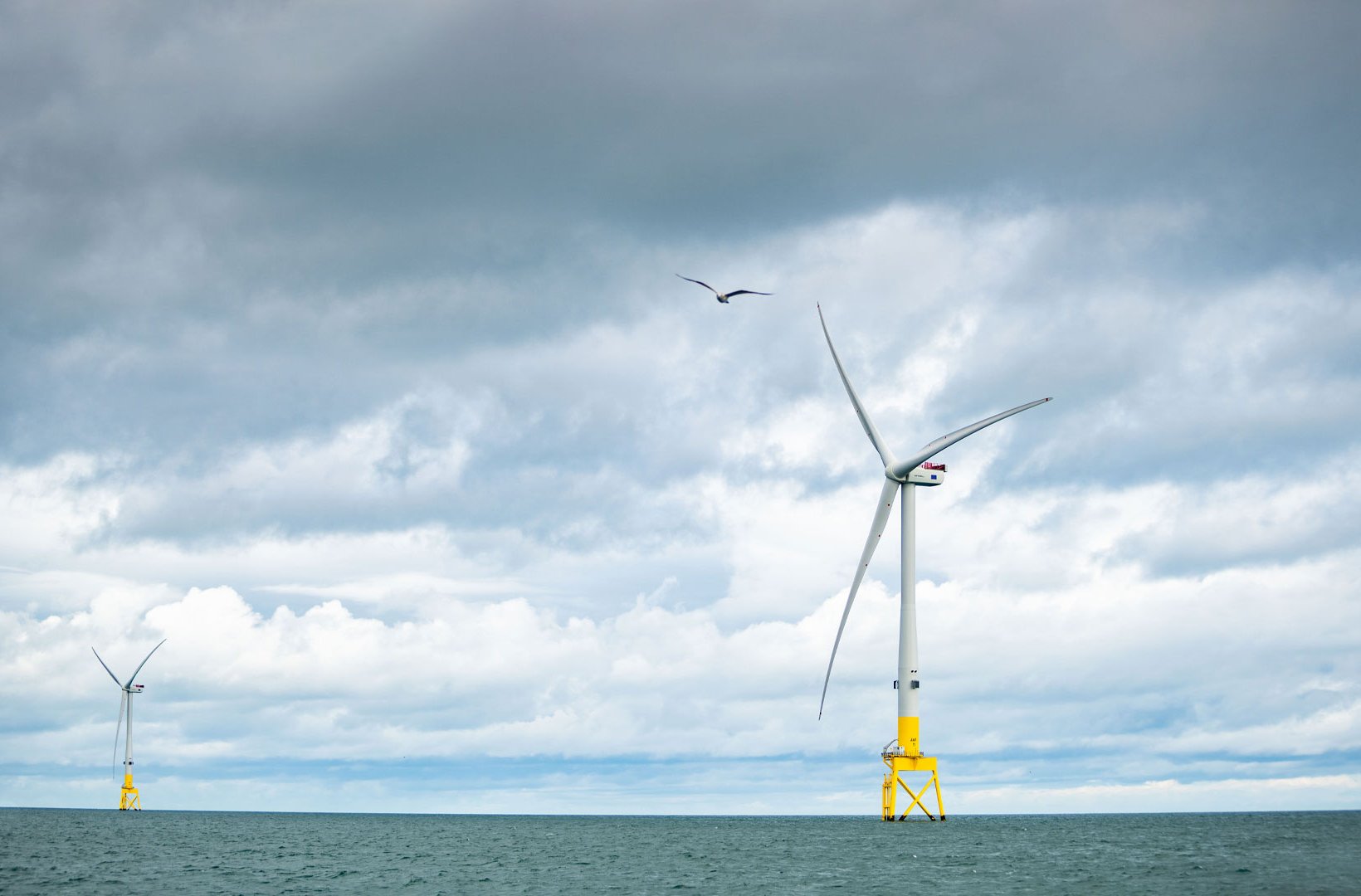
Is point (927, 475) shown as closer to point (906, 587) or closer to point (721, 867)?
point (906, 587)

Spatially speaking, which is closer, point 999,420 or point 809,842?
point 999,420

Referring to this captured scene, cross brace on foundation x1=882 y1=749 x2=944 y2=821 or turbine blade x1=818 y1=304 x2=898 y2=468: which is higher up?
turbine blade x1=818 y1=304 x2=898 y2=468

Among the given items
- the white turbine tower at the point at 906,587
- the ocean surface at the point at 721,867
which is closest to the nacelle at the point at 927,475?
the white turbine tower at the point at 906,587

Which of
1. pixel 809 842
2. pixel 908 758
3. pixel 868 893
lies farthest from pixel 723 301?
pixel 809 842

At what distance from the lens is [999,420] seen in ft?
475

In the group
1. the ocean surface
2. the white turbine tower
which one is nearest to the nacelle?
the white turbine tower

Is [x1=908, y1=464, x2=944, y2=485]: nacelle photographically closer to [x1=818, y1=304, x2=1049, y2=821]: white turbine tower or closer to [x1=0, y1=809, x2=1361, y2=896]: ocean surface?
[x1=818, y1=304, x2=1049, y2=821]: white turbine tower

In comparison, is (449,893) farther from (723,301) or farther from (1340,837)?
(1340,837)

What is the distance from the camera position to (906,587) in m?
147

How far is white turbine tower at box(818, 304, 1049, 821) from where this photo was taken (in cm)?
14412

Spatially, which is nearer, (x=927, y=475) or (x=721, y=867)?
(x=721, y=867)

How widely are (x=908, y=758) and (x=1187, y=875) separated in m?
41.8

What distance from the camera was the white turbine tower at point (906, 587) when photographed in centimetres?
14412

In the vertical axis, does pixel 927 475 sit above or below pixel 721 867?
above
